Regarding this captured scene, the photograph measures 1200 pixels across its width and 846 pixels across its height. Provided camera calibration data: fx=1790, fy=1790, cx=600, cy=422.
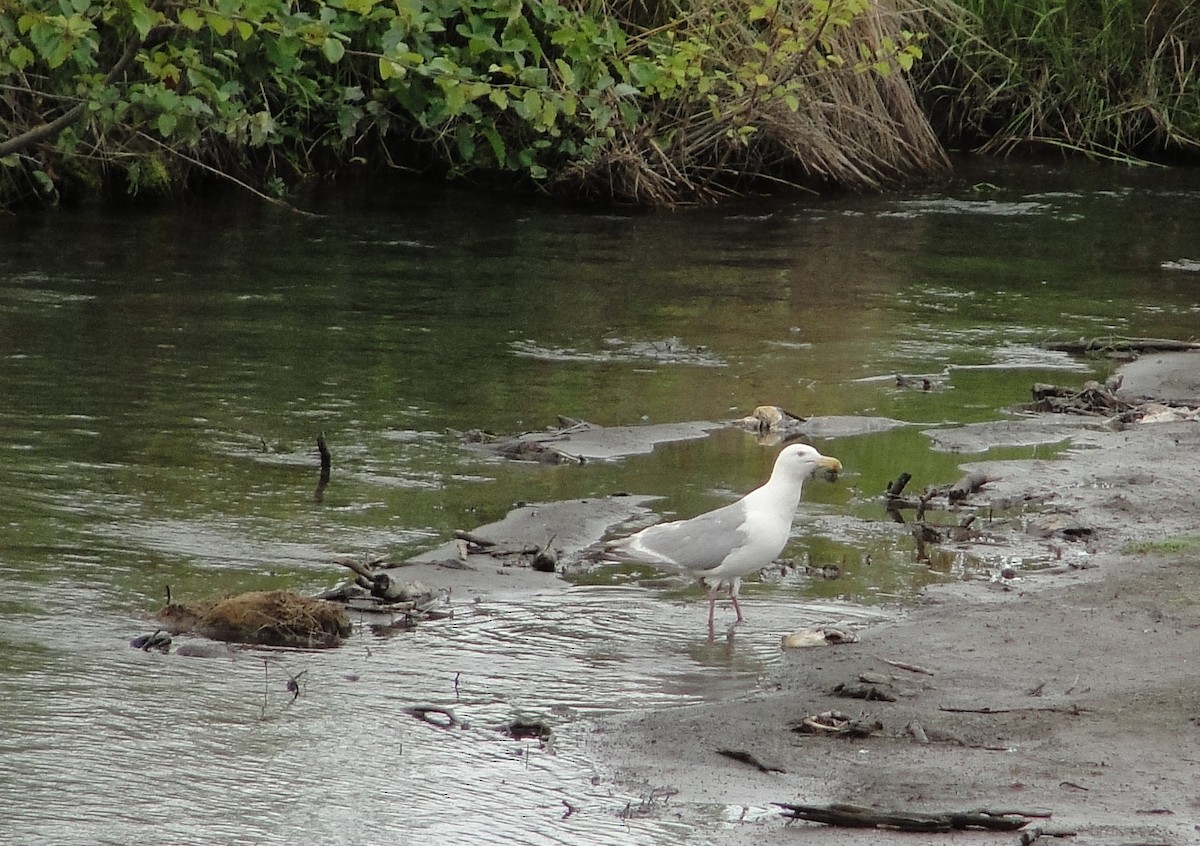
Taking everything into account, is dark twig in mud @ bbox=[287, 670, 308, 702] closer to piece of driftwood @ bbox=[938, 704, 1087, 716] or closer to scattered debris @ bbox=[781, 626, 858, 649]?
scattered debris @ bbox=[781, 626, 858, 649]

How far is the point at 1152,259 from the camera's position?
16.6m

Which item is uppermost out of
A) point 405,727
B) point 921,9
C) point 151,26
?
point 921,9

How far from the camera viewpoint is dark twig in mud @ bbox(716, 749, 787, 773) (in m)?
5.32

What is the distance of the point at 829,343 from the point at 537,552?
5.69 m

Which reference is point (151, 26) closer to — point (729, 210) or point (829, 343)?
point (829, 343)

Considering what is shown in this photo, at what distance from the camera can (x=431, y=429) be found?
32.7 ft

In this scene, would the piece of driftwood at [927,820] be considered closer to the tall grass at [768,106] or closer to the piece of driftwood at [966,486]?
the piece of driftwood at [966,486]

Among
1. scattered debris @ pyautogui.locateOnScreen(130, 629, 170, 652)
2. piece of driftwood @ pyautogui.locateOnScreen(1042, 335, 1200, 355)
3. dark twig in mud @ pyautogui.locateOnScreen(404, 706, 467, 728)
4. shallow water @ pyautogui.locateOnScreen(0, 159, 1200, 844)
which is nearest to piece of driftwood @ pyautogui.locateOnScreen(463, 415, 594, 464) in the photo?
shallow water @ pyautogui.locateOnScreen(0, 159, 1200, 844)

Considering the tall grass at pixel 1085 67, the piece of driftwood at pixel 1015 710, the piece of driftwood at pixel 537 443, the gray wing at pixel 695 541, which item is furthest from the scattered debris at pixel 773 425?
the tall grass at pixel 1085 67

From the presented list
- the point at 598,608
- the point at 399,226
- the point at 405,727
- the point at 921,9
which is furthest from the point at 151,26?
the point at 921,9

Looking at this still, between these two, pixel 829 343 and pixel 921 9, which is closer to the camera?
pixel 829 343

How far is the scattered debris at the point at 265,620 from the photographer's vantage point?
21.5ft

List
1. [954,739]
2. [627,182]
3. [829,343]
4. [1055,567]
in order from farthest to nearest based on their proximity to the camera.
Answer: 1. [627,182]
2. [829,343]
3. [1055,567]
4. [954,739]

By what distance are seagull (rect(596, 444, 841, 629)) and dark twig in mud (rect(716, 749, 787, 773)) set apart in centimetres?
151
